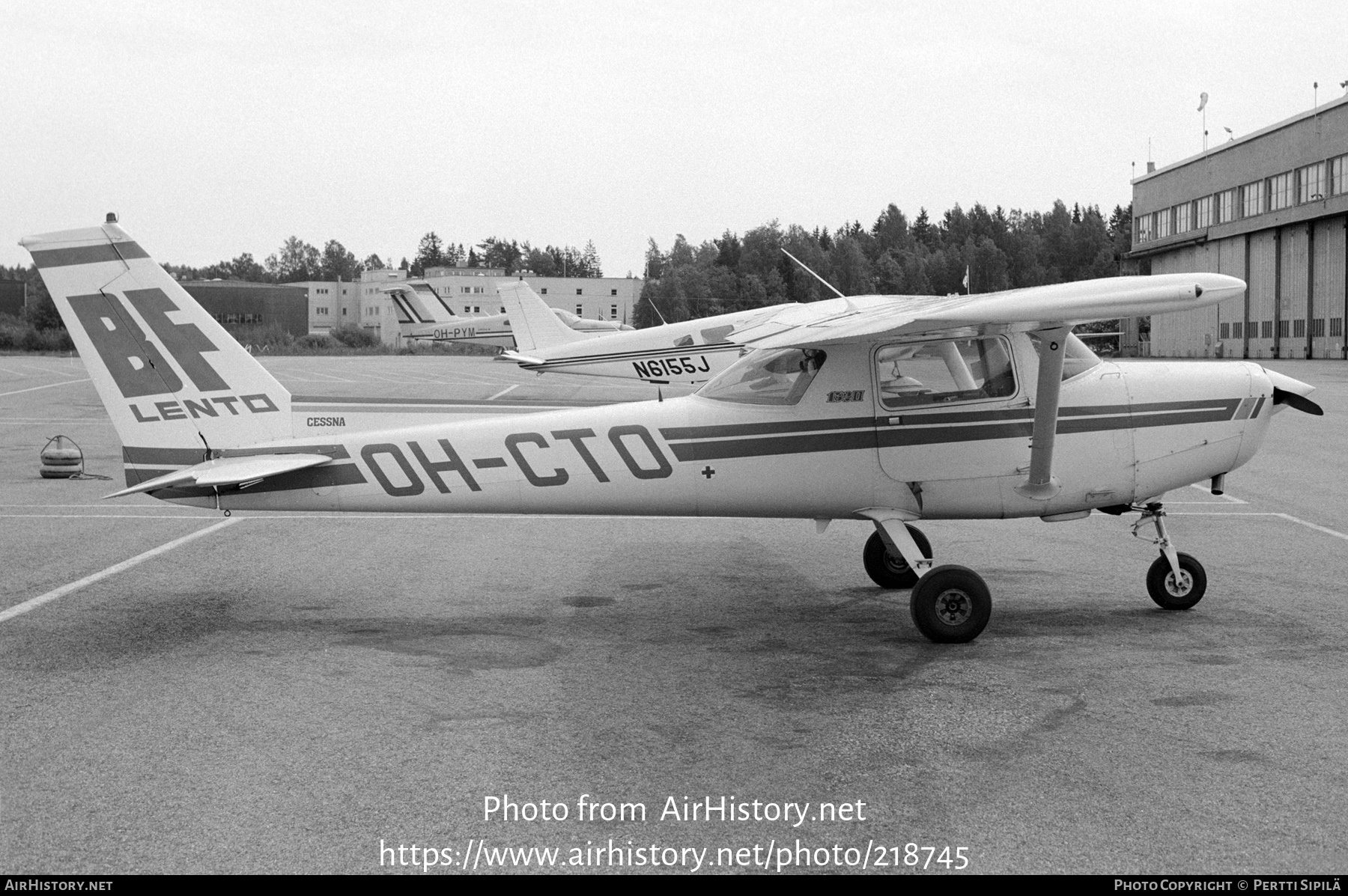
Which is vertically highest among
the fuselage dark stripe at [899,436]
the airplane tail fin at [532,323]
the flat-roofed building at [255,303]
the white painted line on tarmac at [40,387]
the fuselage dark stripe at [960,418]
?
the flat-roofed building at [255,303]

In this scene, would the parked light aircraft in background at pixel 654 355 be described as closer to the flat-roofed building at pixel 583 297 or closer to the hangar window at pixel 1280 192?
the hangar window at pixel 1280 192

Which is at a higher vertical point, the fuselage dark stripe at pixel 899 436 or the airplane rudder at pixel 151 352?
the airplane rudder at pixel 151 352

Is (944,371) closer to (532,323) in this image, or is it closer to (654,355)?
(654,355)

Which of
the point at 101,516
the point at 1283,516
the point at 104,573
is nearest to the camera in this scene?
the point at 104,573

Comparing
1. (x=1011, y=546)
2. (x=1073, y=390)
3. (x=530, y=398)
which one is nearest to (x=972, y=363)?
(x=1073, y=390)

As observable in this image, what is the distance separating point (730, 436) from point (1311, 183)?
193 feet

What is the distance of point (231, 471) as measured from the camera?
7.83 metres

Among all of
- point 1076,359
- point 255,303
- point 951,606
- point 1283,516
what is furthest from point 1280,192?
point 255,303

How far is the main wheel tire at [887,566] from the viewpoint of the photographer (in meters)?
9.14

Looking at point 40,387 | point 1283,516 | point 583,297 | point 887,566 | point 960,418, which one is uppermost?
point 583,297

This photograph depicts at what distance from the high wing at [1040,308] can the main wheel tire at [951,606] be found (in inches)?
61.1

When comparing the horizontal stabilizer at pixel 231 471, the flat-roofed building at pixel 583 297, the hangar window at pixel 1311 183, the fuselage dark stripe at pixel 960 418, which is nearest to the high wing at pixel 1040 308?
the fuselage dark stripe at pixel 960 418

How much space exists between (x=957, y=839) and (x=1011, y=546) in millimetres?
7029
